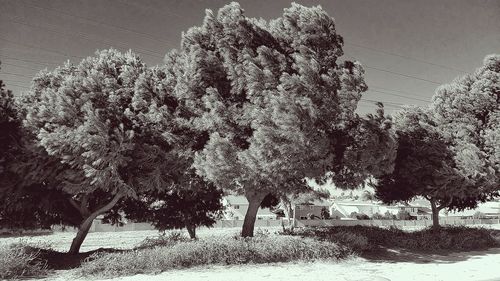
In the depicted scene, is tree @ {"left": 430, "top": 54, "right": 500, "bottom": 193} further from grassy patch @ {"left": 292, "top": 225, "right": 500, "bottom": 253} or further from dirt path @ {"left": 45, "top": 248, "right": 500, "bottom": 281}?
dirt path @ {"left": 45, "top": 248, "right": 500, "bottom": 281}

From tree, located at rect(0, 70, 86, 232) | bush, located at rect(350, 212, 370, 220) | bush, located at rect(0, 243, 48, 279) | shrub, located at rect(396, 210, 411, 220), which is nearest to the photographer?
bush, located at rect(0, 243, 48, 279)

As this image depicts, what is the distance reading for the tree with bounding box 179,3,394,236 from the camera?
1283cm

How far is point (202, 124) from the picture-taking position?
14.4 m

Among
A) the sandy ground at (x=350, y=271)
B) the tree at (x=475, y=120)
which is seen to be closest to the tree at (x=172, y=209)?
the sandy ground at (x=350, y=271)

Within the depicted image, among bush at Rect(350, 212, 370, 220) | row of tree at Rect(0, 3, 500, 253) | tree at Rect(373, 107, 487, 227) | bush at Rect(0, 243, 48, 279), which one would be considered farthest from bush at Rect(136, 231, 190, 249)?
bush at Rect(350, 212, 370, 220)

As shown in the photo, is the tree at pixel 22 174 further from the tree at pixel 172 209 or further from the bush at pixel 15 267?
the bush at pixel 15 267

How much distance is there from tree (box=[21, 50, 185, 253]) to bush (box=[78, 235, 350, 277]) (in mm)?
3529

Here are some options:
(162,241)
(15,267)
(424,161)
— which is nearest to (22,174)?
(15,267)

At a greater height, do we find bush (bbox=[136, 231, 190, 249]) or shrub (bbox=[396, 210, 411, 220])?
bush (bbox=[136, 231, 190, 249])

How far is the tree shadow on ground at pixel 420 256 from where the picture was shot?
14453 millimetres

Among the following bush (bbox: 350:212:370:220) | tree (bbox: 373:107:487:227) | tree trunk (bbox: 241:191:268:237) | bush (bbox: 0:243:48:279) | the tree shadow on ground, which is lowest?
bush (bbox: 350:212:370:220)

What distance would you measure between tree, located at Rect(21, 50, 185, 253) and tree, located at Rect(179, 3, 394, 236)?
1.78 m

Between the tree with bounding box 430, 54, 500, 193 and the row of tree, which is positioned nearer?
the row of tree

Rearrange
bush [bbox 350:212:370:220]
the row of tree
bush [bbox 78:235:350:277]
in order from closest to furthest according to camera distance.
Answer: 1. bush [bbox 78:235:350:277]
2. the row of tree
3. bush [bbox 350:212:370:220]
